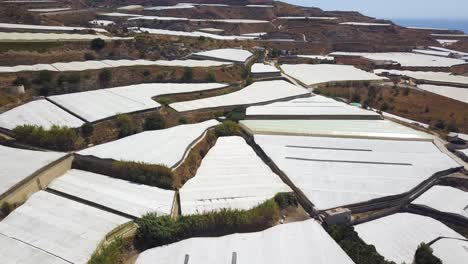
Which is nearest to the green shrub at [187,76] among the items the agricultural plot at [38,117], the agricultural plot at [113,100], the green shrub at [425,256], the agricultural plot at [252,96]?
the agricultural plot at [113,100]

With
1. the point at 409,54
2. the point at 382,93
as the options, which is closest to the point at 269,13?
the point at 409,54

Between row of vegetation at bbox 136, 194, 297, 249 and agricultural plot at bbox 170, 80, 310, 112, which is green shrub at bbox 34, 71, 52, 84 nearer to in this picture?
agricultural plot at bbox 170, 80, 310, 112

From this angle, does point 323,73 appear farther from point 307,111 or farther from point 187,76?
point 187,76

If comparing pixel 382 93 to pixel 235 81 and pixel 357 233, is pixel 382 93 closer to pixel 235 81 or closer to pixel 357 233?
pixel 235 81

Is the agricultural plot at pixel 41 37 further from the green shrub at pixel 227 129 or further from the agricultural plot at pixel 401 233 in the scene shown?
the agricultural plot at pixel 401 233

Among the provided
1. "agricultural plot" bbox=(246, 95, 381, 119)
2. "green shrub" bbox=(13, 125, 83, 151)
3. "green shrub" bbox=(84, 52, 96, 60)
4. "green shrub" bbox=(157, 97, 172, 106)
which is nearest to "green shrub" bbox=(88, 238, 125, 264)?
"green shrub" bbox=(13, 125, 83, 151)

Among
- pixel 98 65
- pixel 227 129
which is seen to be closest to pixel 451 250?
pixel 227 129
